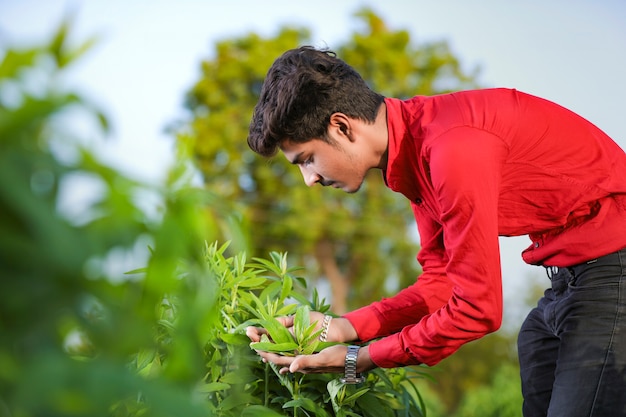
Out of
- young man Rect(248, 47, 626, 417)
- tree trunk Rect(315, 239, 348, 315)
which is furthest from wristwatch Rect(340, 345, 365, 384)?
tree trunk Rect(315, 239, 348, 315)

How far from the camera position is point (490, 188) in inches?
78.7

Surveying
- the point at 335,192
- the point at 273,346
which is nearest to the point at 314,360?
the point at 273,346

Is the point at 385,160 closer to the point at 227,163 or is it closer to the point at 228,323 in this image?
the point at 228,323

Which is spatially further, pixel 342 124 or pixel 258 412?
pixel 342 124

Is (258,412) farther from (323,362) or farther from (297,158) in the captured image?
(297,158)

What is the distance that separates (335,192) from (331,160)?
22452 millimetres

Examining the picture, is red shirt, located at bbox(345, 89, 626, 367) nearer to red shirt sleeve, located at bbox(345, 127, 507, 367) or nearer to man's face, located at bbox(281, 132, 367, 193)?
red shirt sleeve, located at bbox(345, 127, 507, 367)

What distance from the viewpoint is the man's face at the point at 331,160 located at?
7.46ft

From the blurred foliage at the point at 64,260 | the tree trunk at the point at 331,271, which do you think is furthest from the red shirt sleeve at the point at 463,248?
the tree trunk at the point at 331,271

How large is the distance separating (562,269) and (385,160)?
2.01 feet

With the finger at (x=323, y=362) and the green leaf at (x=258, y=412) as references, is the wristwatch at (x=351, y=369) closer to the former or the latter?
the finger at (x=323, y=362)

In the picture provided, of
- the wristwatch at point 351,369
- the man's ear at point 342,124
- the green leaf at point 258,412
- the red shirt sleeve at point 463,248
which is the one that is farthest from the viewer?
the man's ear at point 342,124

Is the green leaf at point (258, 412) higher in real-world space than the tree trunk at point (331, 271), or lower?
higher

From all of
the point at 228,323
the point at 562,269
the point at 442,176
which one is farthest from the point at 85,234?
the point at 562,269
